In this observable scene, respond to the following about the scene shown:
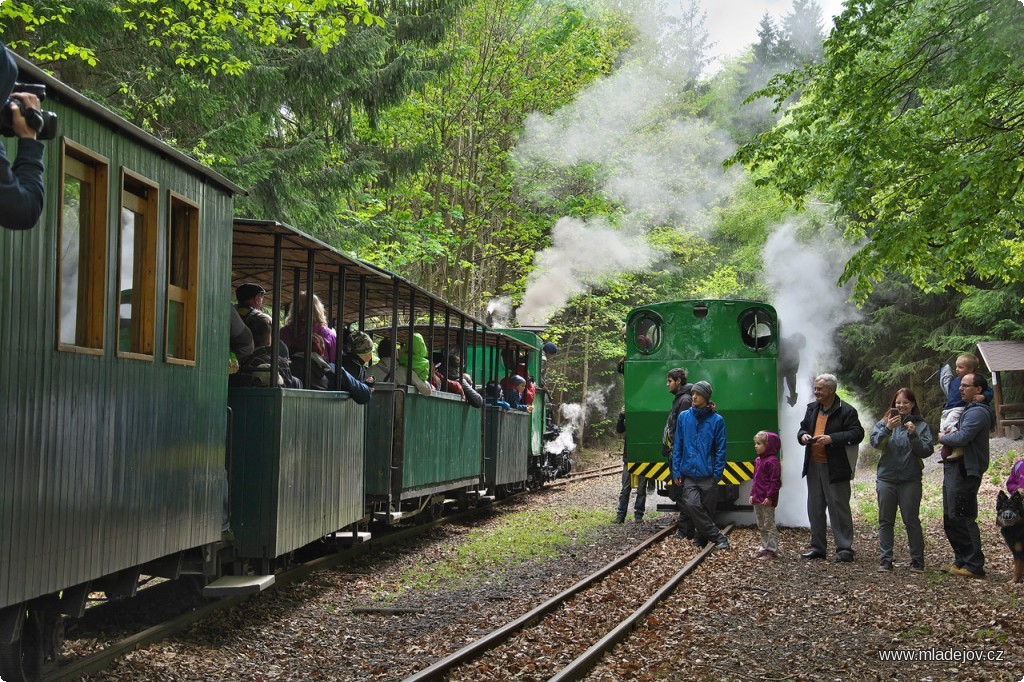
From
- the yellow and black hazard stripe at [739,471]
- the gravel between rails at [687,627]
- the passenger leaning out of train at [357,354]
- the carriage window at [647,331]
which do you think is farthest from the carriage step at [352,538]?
the carriage window at [647,331]

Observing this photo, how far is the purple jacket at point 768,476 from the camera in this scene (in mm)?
11805

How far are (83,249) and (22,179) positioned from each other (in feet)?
5.22

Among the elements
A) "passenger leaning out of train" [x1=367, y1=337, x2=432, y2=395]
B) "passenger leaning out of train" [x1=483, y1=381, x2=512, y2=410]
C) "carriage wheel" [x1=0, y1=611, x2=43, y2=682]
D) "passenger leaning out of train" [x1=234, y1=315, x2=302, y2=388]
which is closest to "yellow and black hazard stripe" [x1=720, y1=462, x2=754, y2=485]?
"passenger leaning out of train" [x1=483, y1=381, x2=512, y2=410]

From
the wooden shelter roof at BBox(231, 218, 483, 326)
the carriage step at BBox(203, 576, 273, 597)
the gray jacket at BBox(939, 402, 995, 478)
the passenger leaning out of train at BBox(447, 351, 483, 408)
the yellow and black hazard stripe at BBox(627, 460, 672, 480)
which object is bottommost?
the carriage step at BBox(203, 576, 273, 597)

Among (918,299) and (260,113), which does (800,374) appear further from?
(260,113)

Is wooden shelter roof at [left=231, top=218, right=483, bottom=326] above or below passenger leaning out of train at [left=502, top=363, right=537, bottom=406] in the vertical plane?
above

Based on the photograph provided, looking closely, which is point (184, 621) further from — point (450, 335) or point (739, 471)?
point (739, 471)

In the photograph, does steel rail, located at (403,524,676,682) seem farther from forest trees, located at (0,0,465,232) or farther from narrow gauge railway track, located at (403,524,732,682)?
forest trees, located at (0,0,465,232)

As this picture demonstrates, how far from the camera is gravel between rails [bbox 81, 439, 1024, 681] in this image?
658 cm

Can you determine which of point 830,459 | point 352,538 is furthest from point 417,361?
point 830,459

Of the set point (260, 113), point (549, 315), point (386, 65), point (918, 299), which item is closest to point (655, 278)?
point (549, 315)

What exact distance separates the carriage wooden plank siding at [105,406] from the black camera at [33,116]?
0.76m

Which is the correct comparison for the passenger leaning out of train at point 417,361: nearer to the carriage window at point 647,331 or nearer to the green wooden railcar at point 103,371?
the green wooden railcar at point 103,371

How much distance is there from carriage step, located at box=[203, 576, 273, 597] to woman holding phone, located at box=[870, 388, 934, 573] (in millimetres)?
6013
